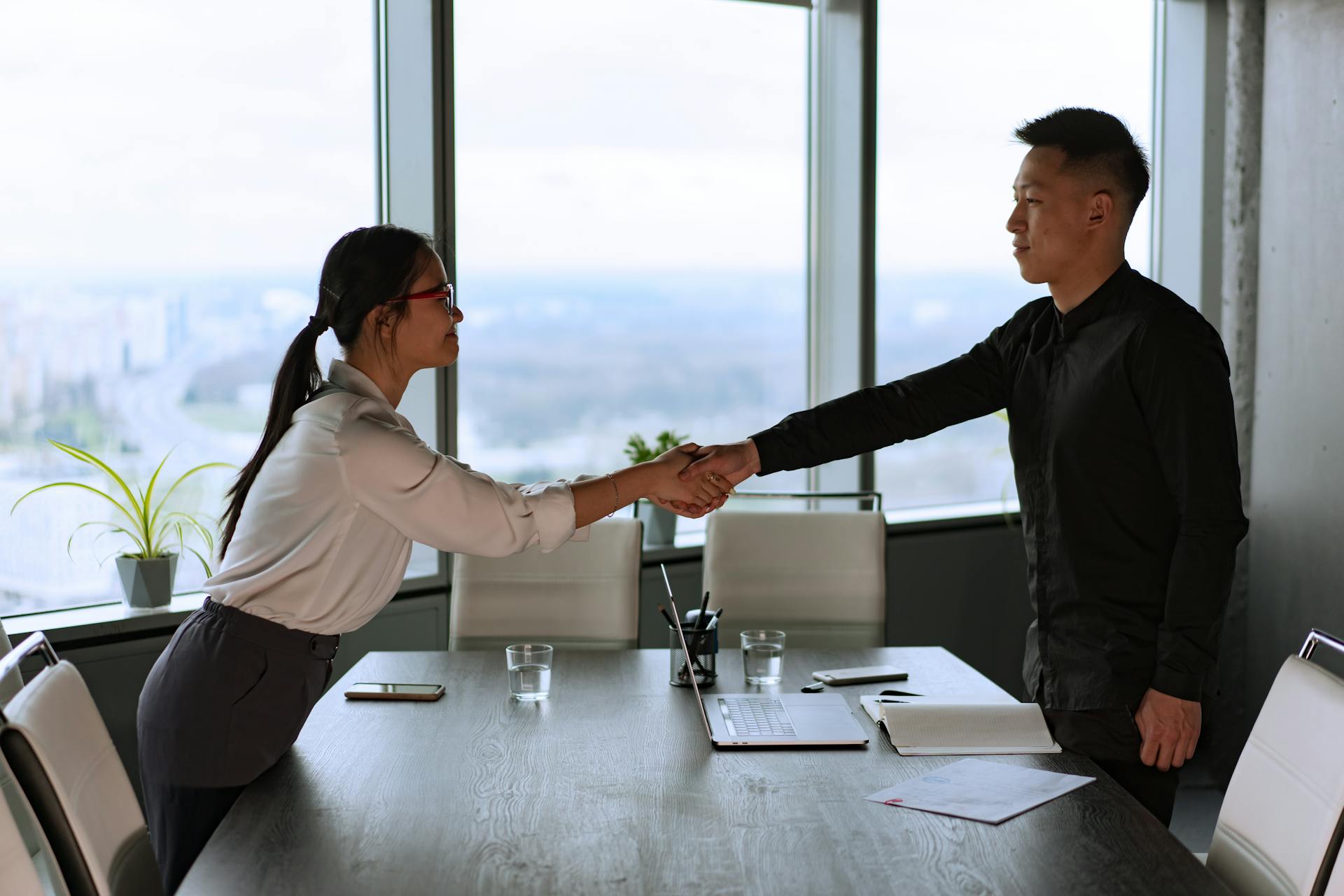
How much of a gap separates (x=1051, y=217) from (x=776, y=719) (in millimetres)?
1060

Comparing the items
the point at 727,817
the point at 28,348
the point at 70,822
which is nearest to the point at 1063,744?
the point at 727,817

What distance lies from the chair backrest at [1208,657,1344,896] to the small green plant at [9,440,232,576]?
269 cm

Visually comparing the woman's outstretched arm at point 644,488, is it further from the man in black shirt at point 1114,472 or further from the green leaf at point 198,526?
the green leaf at point 198,526

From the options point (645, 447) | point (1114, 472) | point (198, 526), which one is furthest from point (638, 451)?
point (1114, 472)

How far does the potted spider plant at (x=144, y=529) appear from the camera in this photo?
3.36 meters

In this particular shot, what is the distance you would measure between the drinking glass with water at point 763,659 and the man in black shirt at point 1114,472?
487mm

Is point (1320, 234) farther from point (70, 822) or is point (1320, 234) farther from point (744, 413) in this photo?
Result: point (70, 822)

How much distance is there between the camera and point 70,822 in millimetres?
1528

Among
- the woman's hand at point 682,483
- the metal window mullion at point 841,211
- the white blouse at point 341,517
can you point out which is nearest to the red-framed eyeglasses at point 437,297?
the white blouse at point 341,517

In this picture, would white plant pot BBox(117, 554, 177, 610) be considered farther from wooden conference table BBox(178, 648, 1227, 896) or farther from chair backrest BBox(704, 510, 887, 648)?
chair backrest BBox(704, 510, 887, 648)

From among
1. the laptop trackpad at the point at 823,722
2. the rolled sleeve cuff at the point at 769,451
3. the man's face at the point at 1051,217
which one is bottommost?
the laptop trackpad at the point at 823,722

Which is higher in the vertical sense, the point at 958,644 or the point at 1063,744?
the point at 1063,744

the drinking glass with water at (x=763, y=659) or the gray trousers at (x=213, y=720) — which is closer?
the gray trousers at (x=213, y=720)

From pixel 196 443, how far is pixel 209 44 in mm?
1168
